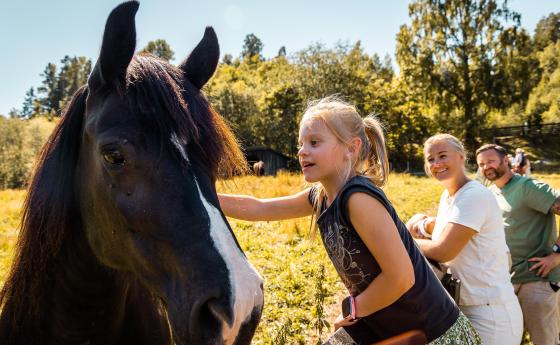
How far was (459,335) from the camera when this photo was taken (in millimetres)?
1915

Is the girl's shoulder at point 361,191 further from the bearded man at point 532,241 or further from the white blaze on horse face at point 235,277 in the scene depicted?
the bearded man at point 532,241

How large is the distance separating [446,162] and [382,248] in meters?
1.63

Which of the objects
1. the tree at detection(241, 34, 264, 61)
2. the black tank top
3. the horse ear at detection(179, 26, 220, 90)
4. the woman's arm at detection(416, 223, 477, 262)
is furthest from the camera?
the tree at detection(241, 34, 264, 61)

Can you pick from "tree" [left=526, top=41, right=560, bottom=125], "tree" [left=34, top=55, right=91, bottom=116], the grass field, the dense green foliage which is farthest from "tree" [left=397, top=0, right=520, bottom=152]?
"tree" [left=34, top=55, right=91, bottom=116]

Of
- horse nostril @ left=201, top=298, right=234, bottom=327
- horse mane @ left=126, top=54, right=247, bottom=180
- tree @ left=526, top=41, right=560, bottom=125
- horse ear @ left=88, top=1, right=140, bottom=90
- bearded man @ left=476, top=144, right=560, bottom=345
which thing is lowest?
bearded man @ left=476, top=144, right=560, bottom=345

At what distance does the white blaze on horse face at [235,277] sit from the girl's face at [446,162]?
7.19 feet

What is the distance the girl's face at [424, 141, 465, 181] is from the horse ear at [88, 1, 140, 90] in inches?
95.3

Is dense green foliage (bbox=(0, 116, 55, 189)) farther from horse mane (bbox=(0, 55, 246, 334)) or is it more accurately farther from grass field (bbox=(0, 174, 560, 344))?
horse mane (bbox=(0, 55, 246, 334))

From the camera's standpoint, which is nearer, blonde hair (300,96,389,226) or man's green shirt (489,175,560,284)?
blonde hair (300,96,389,226)

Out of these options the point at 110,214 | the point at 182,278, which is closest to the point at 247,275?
the point at 182,278

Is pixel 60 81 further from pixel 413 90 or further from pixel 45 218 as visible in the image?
pixel 45 218

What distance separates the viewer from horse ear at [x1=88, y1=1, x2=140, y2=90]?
Answer: 1.55 metres

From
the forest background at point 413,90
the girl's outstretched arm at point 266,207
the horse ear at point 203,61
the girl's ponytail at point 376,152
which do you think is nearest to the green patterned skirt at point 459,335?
the girl's ponytail at point 376,152

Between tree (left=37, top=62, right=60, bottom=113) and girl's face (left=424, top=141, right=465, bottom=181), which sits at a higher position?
tree (left=37, top=62, right=60, bottom=113)
